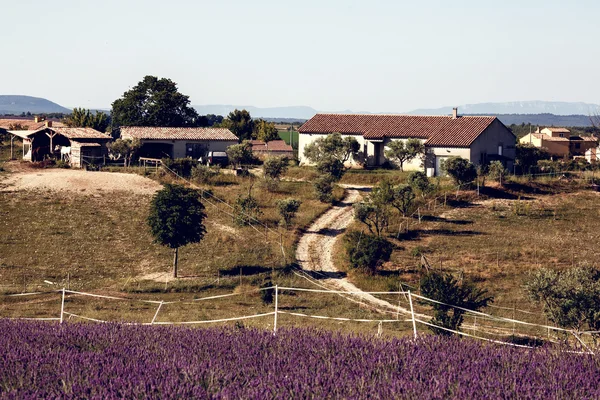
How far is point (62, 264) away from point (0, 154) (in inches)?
1315

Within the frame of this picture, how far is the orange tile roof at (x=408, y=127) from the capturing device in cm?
6838

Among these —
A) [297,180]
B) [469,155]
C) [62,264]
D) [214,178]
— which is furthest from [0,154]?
[469,155]

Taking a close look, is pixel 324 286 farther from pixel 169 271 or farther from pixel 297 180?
pixel 297 180

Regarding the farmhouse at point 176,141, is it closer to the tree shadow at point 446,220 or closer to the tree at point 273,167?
the tree at point 273,167

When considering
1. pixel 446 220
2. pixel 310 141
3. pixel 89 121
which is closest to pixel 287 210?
pixel 446 220

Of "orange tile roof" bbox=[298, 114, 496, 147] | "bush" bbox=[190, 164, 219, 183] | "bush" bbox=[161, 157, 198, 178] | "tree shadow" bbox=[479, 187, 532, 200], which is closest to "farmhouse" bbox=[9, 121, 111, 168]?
"bush" bbox=[161, 157, 198, 178]

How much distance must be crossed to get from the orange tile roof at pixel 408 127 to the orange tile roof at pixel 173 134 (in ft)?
26.1

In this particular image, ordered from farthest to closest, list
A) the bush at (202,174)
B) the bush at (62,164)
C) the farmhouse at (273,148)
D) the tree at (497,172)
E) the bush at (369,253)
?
1. the farmhouse at (273,148)
2. the bush at (62,164)
3. the bush at (202,174)
4. the tree at (497,172)
5. the bush at (369,253)

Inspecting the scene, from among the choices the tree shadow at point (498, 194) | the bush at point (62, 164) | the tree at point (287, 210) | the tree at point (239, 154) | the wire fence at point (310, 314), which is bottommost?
the wire fence at point (310, 314)

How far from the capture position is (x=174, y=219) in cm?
4009

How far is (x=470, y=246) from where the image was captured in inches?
1804

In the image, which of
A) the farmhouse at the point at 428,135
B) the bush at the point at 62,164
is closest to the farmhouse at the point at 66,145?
the bush at the point at 62,164

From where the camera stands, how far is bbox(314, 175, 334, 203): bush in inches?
2269

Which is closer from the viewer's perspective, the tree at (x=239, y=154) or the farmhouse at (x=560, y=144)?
the tree at (x=239, y=154)
